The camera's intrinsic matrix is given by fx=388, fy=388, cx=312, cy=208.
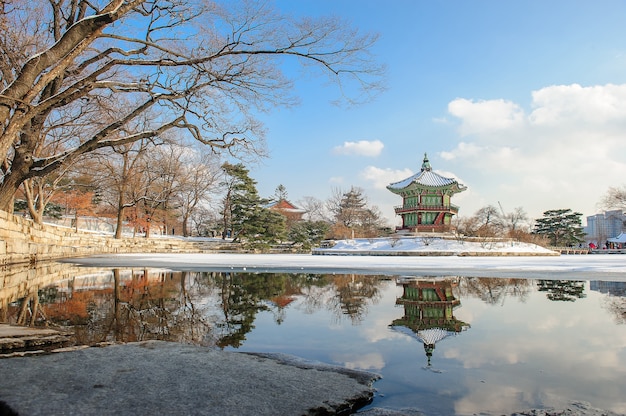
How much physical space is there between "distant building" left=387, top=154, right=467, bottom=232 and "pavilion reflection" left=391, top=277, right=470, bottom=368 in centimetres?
3721

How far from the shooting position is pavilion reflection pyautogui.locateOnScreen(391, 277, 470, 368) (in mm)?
3817

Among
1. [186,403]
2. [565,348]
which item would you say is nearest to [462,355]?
[565,348]

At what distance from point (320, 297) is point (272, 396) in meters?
5.05

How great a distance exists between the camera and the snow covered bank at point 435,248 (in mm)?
29333

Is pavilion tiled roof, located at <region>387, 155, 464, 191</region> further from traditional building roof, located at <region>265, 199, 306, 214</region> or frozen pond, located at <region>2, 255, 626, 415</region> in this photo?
frozen pond, located at <region>2, 255, 626, 415</region>

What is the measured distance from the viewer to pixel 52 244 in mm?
17297

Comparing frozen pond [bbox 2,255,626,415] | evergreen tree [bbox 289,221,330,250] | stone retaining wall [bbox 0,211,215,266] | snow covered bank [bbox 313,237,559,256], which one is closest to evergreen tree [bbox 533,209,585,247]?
snow covered bank [bbox 313,237,559,256]

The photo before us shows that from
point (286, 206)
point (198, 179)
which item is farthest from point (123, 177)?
point (286, 206)

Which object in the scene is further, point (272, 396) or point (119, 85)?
point (119, 85)

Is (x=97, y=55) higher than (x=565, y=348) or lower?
higher

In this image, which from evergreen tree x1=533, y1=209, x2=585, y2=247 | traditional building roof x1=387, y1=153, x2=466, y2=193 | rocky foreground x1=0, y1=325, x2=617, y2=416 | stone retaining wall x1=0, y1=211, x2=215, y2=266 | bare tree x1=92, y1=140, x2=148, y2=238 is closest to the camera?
rocky foreground x1=0, y1=325, x2=617, y2=416

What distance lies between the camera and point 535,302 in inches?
256

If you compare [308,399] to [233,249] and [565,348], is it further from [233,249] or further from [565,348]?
[233,249]

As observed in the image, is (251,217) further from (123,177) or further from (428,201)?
(428,201)
